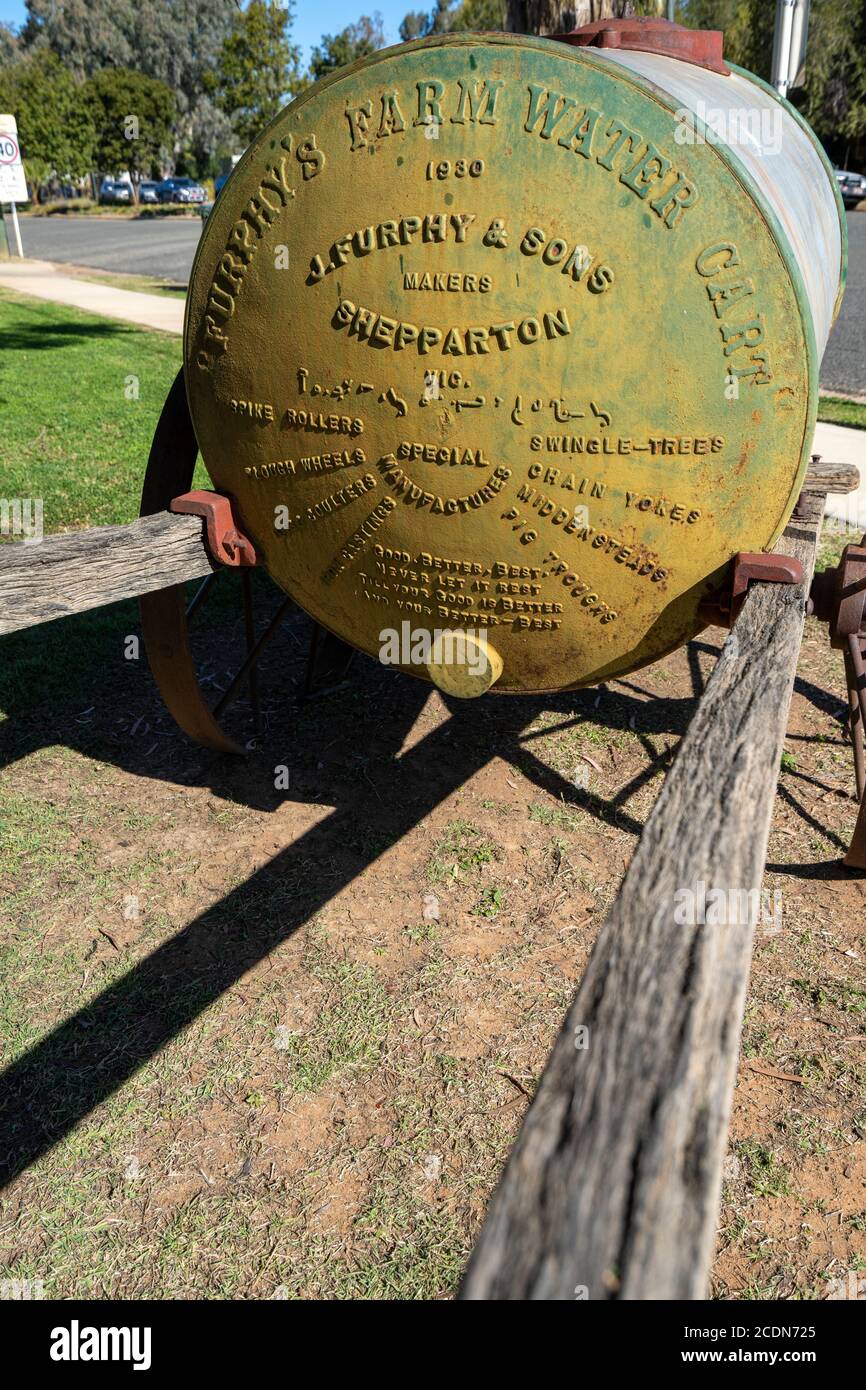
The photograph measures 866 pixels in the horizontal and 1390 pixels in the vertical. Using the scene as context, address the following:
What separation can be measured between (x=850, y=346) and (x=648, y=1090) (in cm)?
1190

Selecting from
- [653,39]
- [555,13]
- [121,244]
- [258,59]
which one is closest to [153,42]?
[258,59]

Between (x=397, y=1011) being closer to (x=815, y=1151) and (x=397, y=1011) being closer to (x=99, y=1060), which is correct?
(x=99, y=1060)

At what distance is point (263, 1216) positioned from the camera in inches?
88.4

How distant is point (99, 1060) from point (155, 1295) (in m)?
0.67

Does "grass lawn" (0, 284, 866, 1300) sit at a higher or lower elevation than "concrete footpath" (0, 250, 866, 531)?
lower

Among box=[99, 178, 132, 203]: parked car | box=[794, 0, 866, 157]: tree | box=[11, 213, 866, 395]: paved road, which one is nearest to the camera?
box=[11, 213, 866, 395]: paved road

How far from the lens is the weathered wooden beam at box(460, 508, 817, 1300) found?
3.48ft

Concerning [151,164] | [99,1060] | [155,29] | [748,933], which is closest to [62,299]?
[99,1060]

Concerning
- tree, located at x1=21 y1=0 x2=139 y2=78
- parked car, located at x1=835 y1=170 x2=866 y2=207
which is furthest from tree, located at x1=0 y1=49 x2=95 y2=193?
parked car, located at x1=835 y1=170 x2=866 y2=207

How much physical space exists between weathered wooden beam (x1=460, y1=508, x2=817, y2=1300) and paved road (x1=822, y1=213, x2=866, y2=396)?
9029 millimetres

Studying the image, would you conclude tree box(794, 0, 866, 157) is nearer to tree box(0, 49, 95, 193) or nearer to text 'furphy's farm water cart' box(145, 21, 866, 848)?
tree box(0, 49, 95, 193)

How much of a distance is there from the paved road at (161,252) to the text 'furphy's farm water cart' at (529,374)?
8.23m

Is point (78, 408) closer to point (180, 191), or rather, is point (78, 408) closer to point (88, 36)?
point (180, 191)
